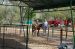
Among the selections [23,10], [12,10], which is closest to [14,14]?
[12,10]

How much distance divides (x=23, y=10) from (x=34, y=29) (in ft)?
7.14

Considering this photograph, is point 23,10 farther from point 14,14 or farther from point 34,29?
point 14,14

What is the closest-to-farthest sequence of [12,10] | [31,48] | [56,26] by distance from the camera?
[31,48] → [56,26] → [12,10]

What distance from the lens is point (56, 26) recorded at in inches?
1639

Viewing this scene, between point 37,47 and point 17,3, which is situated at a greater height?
point 17,3

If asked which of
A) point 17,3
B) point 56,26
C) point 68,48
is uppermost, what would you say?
point 17,3

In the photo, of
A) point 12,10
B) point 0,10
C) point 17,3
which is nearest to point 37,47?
point 17,3

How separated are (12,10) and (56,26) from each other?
1047 cm

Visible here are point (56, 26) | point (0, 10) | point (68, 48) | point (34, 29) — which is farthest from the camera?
point (0, 10)

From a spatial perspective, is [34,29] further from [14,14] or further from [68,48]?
[14,14]

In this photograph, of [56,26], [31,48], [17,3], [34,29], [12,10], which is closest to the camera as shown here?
[31,48]

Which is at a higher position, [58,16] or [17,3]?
[17,3]

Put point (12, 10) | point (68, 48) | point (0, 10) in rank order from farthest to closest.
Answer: point (12, 10) → point (0, 10) → point (68, 48)

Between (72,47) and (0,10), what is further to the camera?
(0,10)
